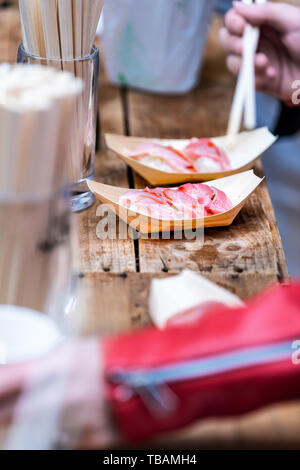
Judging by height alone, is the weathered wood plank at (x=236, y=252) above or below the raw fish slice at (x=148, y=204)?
below

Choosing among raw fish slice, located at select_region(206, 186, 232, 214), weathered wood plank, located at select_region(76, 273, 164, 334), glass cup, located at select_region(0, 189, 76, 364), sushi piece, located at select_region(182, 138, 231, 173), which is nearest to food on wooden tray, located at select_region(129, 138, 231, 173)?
sushi piece, located at select_region(182, 138, 231, 173)

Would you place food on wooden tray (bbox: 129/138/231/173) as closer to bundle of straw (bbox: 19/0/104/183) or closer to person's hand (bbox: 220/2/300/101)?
bundle of straw (bbox: 19/0/104/183)

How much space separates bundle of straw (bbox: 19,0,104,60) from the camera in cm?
69

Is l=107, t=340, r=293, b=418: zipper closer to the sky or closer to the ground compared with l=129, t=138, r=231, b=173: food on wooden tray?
closer to the sky

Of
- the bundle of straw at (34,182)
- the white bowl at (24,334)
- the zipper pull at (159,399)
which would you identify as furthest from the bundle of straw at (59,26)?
the zipper pull at (159,399)

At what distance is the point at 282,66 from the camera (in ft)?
3.76

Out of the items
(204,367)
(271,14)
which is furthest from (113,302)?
(271,14)

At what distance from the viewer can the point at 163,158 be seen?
0.85m

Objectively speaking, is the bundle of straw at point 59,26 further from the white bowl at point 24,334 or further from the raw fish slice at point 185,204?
the white bowl at point 24,334

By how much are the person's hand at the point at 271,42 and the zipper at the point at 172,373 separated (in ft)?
2.50

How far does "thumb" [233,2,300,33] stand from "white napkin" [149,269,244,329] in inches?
24.9

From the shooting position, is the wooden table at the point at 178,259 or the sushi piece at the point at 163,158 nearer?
the wooden table at the point at 178,259

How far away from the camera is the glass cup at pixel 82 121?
0.73m
